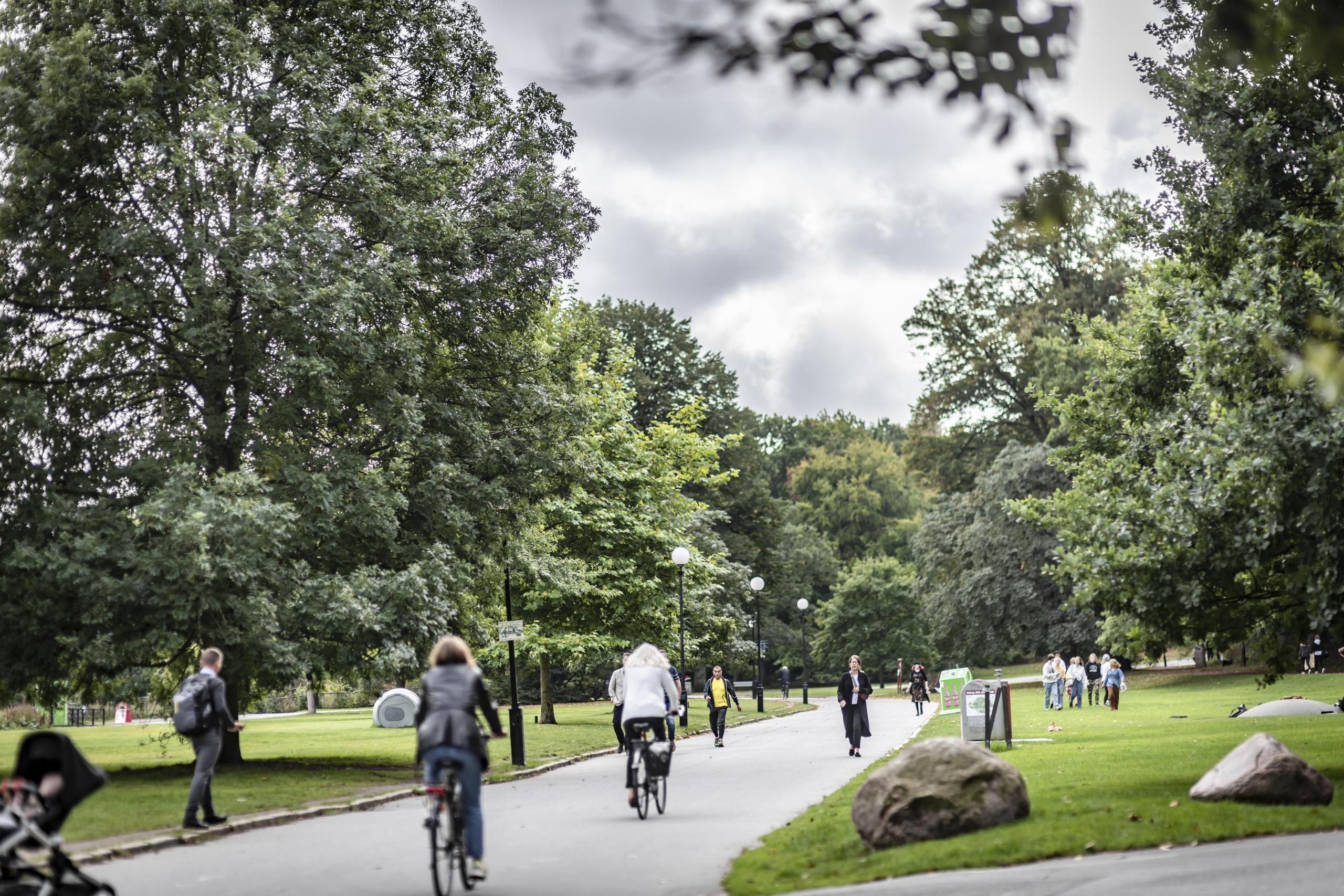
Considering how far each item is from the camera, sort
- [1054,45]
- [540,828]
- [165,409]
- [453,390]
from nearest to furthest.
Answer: [1054,45] < [540,828] < [165,409] < [453,390]

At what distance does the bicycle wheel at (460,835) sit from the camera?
9078mm

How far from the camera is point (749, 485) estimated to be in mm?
62344

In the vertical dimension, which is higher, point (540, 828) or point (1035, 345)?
point (1035, 345)

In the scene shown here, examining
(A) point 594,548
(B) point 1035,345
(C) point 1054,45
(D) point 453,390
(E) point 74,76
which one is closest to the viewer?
(C) point 1054,45

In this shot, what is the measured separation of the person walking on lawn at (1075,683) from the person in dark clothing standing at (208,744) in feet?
102

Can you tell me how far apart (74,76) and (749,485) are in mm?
45575

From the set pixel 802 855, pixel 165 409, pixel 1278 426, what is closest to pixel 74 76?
pixel 165 409

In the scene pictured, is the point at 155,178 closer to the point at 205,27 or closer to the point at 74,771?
the point at 205,27

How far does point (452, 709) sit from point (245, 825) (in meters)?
4.91

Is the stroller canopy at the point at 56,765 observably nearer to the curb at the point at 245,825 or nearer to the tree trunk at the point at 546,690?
the curb at the point at 245,825

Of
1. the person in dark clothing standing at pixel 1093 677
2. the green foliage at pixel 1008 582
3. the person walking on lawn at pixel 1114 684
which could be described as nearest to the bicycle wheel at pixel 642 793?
the person walking on lawn at pixel 1114 684

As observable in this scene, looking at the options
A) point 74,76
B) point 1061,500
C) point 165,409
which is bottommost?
point 1061,500

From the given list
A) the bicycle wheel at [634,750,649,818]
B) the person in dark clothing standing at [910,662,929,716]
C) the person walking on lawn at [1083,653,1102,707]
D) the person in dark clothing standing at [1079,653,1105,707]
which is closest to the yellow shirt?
the person in dark clothing standing at [910,662,929,716]

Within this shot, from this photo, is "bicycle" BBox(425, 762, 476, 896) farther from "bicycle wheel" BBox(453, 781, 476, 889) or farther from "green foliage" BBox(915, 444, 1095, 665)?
"green foliage" BBox(915, 444, 1095, 665)
